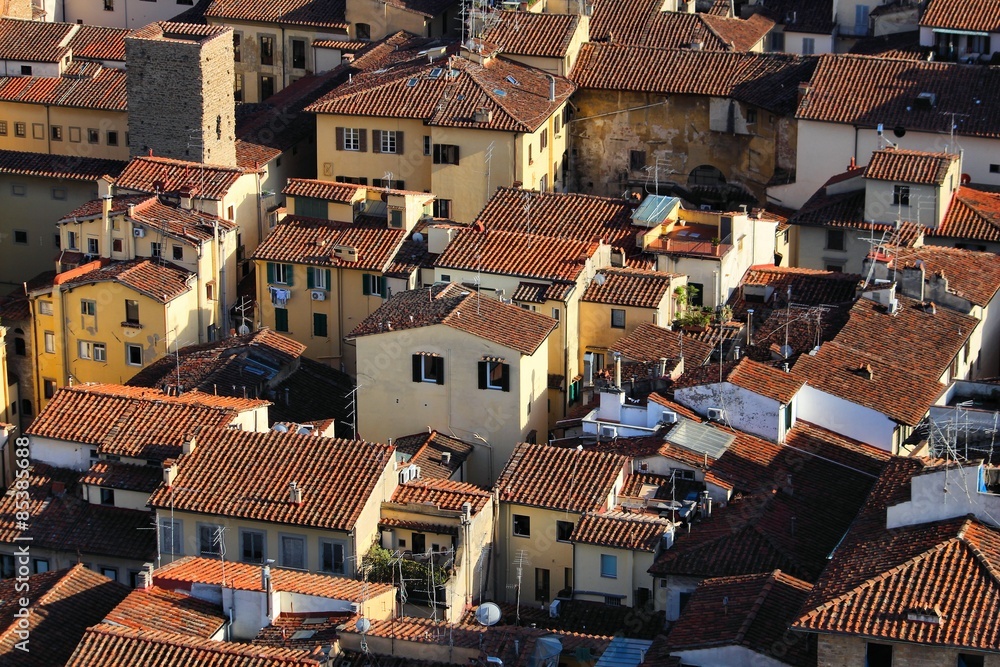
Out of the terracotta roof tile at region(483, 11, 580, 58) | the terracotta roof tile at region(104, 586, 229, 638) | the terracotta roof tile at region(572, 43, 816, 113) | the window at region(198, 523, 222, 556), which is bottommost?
the terracotta roof tile at region(104, 586, 229, 638)

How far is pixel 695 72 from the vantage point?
90.8 metres

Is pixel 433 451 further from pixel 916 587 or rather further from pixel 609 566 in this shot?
pixel 916 587

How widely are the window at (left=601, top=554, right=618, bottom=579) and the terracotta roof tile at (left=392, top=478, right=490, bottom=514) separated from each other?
3588 mm

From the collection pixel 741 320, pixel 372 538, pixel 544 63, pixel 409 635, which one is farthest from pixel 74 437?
pixel 544 63

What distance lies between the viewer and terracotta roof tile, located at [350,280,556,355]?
237ft

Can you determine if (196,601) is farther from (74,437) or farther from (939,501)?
(939,501)

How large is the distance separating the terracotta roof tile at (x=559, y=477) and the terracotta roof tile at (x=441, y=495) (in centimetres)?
71

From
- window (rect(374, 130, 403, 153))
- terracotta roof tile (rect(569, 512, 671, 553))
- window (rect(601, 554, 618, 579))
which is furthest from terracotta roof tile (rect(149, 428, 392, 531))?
window (rect(374, 130, 403, 153))

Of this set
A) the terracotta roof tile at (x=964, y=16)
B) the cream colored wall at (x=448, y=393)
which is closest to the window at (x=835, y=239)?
the terracotta roof tile at (x=964, y=16)

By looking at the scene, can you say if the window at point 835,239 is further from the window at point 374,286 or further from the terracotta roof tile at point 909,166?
the window at point 374,286

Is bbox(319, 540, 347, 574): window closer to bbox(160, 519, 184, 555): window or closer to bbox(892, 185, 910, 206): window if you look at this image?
bbox(160, 519, 184, 555): window

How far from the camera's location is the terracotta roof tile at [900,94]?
8644 centimetres

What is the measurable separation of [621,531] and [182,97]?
2948 cm

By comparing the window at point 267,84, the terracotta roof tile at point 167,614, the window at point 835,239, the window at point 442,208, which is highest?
the window at point 267,84
